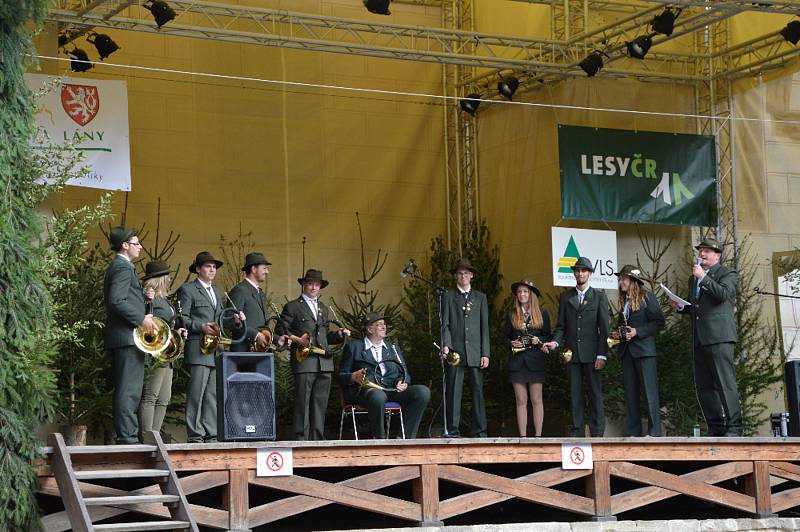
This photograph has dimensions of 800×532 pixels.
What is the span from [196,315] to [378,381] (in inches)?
60.6

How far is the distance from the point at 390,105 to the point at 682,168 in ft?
10.5

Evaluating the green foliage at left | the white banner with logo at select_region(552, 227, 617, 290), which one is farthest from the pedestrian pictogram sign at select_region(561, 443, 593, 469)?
the white banner with logo at select_region(552, 227, 617, 290)

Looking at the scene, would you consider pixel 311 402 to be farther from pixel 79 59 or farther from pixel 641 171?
pixel 641 171

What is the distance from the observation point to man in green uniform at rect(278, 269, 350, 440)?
31.5 feet

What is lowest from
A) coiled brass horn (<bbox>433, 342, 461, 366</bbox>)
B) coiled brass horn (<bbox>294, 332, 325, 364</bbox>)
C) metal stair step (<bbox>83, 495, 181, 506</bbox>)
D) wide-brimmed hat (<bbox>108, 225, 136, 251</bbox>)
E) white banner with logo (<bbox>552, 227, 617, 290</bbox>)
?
metal stair step (<bbox>83, 495, 181, 506</bbox>)

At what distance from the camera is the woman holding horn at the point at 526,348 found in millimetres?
10406

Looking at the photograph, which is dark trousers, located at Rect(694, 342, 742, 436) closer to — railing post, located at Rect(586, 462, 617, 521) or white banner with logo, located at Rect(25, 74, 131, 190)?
railing post, located at Rect(586, 462, 617, 521)

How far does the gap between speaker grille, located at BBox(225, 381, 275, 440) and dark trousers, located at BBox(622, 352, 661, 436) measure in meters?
3.08

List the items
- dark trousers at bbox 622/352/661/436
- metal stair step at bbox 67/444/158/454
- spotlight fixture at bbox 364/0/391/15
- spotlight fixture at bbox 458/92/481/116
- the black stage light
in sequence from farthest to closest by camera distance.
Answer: spotlight fixture at bbox 458/92/481/116, the black stage light, spotlight fixture at bbox 364/0/391/15, dark trousers at bbox 622/352/661/436, metal stair step at bbox 67/444/158/454

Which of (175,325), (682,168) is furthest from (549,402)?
(175,325)

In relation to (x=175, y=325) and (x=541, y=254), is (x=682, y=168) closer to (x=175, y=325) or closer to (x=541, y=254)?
(x=541, y=254)

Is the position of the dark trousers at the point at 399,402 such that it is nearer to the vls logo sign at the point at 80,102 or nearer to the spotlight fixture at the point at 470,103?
the vls logo sign at the point at 80,102

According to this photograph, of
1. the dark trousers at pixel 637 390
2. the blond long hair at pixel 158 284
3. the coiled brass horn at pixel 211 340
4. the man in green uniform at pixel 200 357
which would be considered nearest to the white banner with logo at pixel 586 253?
the dark trousers at pixel 637 390

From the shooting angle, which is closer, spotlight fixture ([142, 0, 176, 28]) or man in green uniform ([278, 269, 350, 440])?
man in green uniform ([278, 269, 350, 440])
